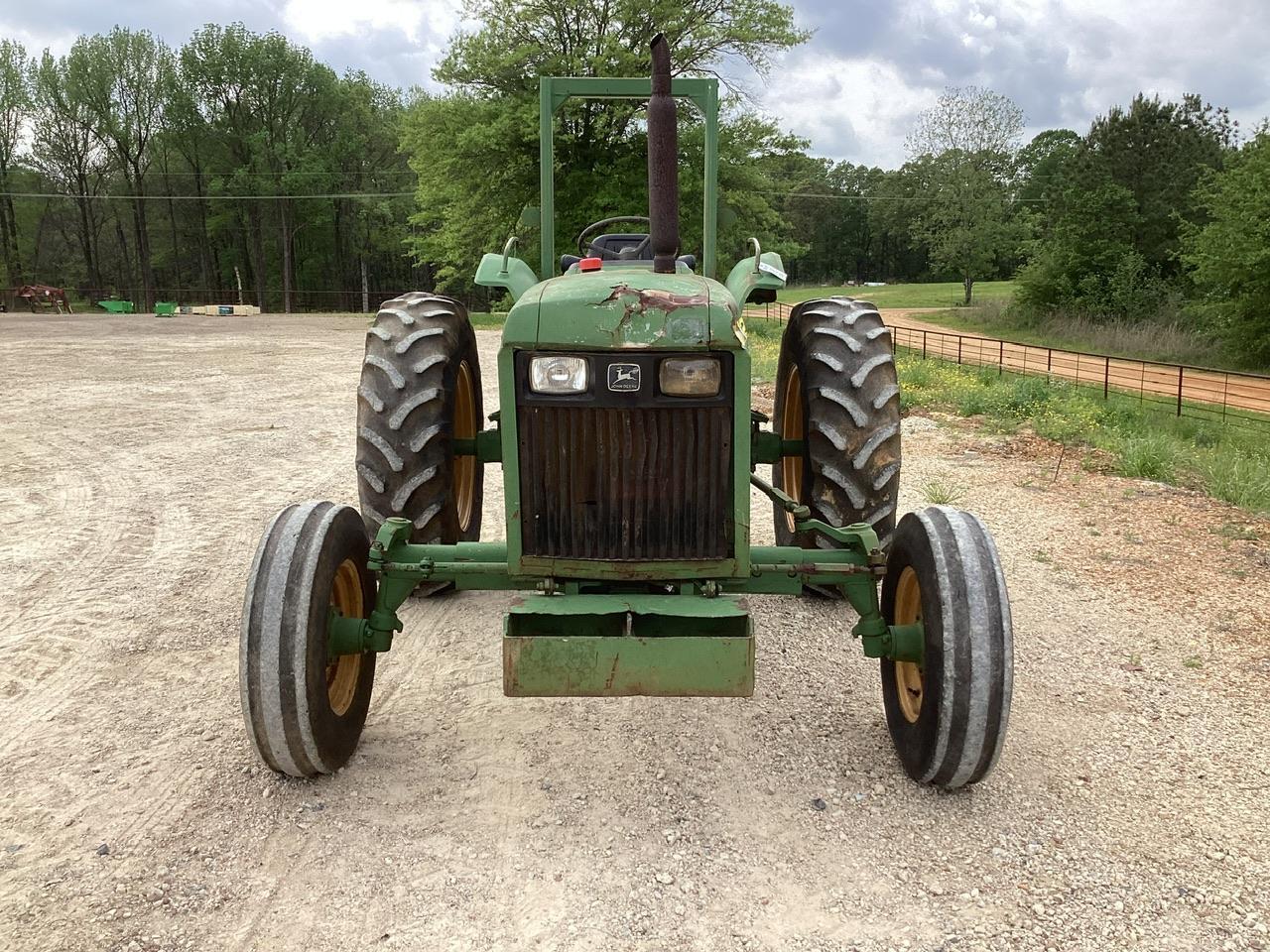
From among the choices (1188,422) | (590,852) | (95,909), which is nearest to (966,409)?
(1188,422)

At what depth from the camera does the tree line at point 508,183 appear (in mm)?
26891

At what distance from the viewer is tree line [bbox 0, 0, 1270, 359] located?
26891 millimetres

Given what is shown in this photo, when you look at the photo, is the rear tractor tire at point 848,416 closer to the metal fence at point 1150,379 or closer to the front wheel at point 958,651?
the front wheel at point 958,651

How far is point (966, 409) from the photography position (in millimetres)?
12227

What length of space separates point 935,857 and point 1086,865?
0.45 m

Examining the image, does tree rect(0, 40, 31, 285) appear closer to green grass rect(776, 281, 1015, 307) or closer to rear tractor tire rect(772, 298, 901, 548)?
green grass rect(776, 281, 1015, 307)

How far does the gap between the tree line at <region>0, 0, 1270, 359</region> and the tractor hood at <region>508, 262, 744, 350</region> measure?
1.99 metres

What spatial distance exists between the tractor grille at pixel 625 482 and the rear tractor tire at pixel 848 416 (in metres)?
1.23

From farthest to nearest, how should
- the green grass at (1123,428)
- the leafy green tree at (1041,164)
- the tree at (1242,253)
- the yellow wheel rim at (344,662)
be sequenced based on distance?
1. the leafy green tree at (1041,164)
2. the tree at (1242,253)
3. the green grass at (1123,428)
4. the yellow wheel rim at (344,662)

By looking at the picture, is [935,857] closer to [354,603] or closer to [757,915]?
[757,915]

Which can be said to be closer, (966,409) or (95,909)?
(95,909)

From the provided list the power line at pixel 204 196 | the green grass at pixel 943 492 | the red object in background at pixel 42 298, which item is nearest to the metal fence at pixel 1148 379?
the green grass at pixel 943 492

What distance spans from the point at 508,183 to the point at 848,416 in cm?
2500

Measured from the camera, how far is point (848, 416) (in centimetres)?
438
